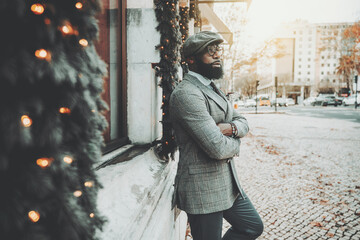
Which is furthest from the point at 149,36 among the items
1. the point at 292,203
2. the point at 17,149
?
the point at 292,203

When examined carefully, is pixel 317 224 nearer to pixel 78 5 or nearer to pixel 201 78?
pixel 201 78

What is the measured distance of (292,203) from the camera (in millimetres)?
4059

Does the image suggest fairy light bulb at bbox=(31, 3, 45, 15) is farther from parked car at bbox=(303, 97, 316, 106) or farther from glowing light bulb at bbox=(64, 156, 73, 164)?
parked car at bbox=(303, 97, 316, 106)

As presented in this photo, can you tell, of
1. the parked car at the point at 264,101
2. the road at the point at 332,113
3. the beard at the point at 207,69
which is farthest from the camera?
the parked car at the point at 264,101

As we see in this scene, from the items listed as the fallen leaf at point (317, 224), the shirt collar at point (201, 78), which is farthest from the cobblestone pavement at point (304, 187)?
the shirt collar at point (201, 78)

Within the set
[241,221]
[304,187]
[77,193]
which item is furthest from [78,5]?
[304,187]

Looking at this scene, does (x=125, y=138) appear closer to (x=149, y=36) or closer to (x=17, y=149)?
(x=149, y=36)

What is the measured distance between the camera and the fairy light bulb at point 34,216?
2.08 ft

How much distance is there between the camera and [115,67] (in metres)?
2.87

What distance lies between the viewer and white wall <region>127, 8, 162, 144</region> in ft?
9.98

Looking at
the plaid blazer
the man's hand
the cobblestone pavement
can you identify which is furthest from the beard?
the cobblestone pavement

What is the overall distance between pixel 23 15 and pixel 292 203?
4.41 m

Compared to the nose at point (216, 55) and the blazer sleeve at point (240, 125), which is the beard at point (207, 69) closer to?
the nose at point (216, 55)

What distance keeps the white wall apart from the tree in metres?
2.27
